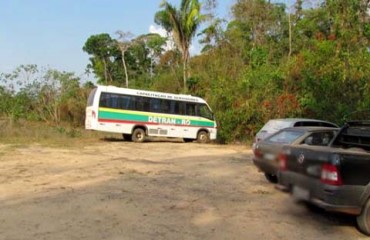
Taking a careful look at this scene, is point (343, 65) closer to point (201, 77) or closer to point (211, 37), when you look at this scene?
point (201, 77)

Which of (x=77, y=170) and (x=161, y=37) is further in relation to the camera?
(x=161, y=37)

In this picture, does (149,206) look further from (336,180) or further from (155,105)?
(155,105)

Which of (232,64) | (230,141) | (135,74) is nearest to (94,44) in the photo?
(135,74)

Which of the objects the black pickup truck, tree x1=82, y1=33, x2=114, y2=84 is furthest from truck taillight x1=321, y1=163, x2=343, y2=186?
tree x1=82, y1=33, x2=114, y2=84

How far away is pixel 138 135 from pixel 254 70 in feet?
27.9

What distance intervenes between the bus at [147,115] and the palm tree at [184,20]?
31.4 ft

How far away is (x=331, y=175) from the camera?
681cm

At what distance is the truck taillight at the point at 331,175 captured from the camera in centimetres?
677

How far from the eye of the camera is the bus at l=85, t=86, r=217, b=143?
2370 centimetres

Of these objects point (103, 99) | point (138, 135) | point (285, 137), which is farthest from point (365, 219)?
point (138, 135)

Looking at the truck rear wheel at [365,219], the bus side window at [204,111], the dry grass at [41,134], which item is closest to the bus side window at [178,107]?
the bus side window at [204,111]

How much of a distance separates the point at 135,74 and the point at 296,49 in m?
20.8

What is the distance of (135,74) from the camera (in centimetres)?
5225

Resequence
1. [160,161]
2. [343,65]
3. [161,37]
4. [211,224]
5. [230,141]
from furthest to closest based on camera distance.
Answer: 1. [161,37]
2. [230,141]
3. [343,65]
4. [160,161]
5. [211,224]
